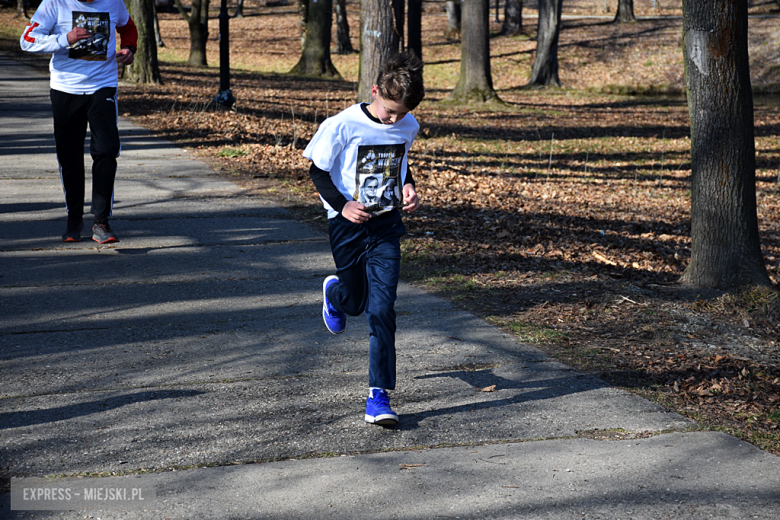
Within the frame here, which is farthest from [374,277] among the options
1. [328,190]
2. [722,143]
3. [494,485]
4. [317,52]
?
[317,52]

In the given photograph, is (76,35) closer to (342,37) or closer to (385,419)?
(385,419)

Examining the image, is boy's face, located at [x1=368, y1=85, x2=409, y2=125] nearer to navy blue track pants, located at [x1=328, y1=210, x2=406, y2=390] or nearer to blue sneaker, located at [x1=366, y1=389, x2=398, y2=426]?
navy blue track pants, located at [x1=328, y1=210, x2=406, y2=390]

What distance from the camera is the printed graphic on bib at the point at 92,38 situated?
6152mm

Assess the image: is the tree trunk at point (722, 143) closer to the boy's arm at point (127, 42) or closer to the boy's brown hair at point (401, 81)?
the boy's brown hair at point (401, 81)

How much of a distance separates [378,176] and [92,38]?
360cm

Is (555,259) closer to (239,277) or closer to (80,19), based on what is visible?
(239,277)

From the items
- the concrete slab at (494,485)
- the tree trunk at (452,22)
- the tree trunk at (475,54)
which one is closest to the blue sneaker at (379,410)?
the concrete slab at (494,485)

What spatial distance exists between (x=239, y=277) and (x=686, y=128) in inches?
635

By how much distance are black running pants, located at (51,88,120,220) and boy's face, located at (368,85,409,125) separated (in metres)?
3.47

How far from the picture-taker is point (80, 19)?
6195mm

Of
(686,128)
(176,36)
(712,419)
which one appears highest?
(176,36)

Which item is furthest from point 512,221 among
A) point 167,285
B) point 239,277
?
point 167,285

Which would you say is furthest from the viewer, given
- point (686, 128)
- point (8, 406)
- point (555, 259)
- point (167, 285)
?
point (686, 128)

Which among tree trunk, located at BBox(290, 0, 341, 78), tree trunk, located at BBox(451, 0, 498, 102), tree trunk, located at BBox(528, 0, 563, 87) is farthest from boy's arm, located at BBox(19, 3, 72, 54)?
tree trunk, located at BBox(290, 0, 341, 78)
